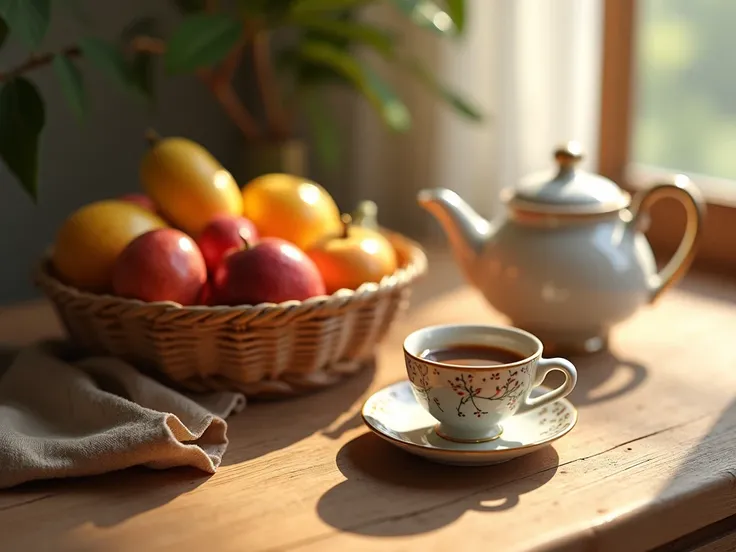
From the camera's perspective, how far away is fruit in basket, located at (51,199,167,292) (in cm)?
89

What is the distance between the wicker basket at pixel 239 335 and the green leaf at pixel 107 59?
24 cm

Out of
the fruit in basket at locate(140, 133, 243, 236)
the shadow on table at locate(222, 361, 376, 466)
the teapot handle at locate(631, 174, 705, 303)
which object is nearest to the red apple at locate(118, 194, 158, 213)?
the fruit in basket at locate(140, 133, 243, 236)

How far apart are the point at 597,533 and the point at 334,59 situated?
822 mm

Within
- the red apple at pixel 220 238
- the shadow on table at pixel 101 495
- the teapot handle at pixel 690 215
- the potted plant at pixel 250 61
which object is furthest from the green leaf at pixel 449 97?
the shadow on table at pixel 101 495

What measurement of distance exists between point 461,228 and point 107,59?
0.43 meters

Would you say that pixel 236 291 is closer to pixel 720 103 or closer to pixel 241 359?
pixel 241 359

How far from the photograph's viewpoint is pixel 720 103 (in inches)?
50.0

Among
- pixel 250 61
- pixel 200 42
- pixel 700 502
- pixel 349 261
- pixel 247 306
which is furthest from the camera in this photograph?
pixel 250 61

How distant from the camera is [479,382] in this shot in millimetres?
704

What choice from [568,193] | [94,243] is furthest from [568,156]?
[94,243]

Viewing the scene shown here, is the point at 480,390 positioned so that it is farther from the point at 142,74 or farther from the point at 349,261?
the point at 142,74

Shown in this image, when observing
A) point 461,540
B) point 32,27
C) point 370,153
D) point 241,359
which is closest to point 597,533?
point 461,540

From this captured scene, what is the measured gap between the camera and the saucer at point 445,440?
712mm

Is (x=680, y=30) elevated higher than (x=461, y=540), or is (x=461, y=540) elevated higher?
(x=680, y=30)
